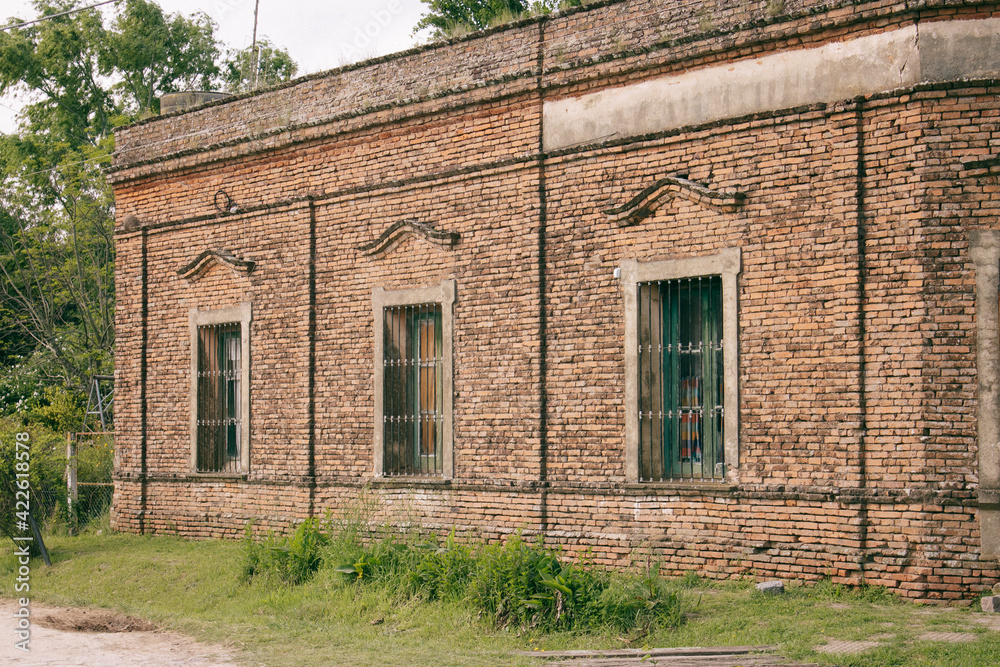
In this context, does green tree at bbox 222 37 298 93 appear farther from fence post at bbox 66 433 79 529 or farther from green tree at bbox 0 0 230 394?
fence post at bbox 66 433 79 529

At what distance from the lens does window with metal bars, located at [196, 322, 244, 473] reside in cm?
1352

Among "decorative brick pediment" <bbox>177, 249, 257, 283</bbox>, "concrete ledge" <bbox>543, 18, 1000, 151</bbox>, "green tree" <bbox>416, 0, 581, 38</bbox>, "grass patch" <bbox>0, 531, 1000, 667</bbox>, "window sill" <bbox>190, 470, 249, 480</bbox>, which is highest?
"green tree" <bbox>416, 0, 581, 38</bbox>

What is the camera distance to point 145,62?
30.0 metres

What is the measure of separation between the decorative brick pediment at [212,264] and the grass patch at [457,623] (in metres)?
4.08

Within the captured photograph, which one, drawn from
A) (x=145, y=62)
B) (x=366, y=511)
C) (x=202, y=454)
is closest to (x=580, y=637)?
(x=366, y=511)

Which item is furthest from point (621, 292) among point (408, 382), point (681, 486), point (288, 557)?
point (288, 557)

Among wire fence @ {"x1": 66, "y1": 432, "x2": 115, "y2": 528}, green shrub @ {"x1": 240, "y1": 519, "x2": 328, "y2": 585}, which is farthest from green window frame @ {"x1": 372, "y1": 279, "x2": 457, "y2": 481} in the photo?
wire fence @ {"x1": 66, "y1": 432, "x2": 115, "y2": 528}

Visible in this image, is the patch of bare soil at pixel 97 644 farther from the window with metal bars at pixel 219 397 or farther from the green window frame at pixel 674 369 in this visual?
the green window frame at pixel 674 369

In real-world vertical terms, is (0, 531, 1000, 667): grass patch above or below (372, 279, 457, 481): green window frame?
below

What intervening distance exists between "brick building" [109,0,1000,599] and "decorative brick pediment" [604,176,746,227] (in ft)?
0.09

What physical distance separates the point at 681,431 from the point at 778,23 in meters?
3.90

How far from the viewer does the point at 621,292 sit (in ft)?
33.2

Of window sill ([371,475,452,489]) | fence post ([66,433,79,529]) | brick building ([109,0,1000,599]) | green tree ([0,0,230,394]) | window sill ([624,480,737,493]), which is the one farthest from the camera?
green tree ([0,0,230,394])

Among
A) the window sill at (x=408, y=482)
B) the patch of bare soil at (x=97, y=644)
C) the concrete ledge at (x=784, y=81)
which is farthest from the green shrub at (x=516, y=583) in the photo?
the concrete ledge at (x=784, y=81)
